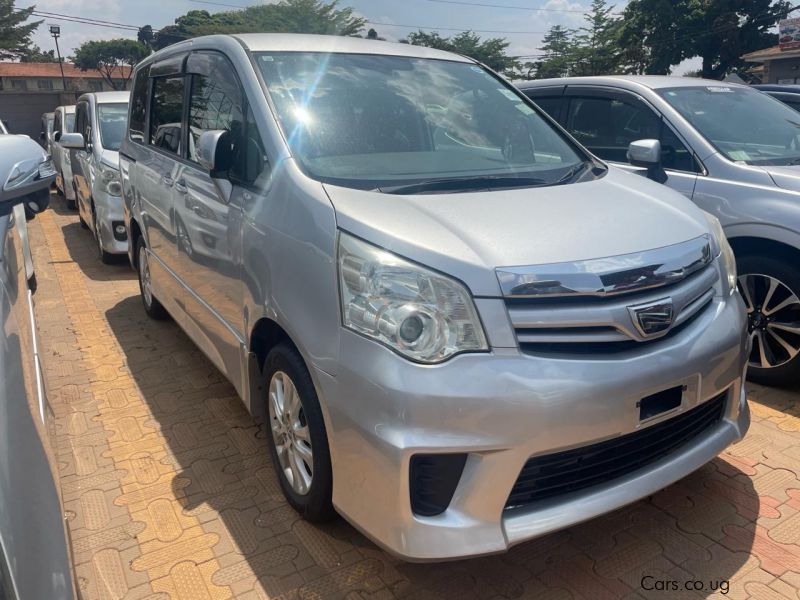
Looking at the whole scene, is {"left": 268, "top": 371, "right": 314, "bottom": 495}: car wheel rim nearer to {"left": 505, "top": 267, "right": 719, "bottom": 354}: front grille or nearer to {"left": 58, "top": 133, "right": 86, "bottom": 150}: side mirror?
{"left": 505, "top": 267, "right": 719, "bottom": 354}: front grille

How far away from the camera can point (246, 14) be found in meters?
41.2

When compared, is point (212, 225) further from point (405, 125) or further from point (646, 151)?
point (646, 151)

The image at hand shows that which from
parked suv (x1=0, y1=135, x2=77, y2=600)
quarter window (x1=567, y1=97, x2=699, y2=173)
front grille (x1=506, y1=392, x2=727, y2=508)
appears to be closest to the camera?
parked suv (x1=0, y1=135, x2=77, y2=600)

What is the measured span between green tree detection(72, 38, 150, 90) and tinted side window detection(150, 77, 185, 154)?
6188cm

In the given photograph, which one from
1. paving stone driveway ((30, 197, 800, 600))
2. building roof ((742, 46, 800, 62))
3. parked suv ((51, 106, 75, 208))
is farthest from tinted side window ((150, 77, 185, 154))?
building roof ((742, 46, 800, 62))

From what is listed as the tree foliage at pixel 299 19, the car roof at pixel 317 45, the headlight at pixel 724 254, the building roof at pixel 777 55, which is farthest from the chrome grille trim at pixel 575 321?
the tree foliage at pixel 299 19

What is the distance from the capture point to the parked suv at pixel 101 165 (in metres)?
6.74

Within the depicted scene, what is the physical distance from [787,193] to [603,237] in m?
2.02

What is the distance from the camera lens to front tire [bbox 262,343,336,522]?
229 cm

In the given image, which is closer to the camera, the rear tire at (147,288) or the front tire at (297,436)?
the front tire at (297,436)

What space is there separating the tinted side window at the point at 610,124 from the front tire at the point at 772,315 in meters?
1.18

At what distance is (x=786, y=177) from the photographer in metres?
3.63

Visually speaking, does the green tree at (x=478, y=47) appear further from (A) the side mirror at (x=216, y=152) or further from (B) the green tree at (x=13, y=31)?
(A) the side mirror at (x=216, y=152)

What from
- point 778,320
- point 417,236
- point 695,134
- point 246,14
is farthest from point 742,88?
point 246,14
